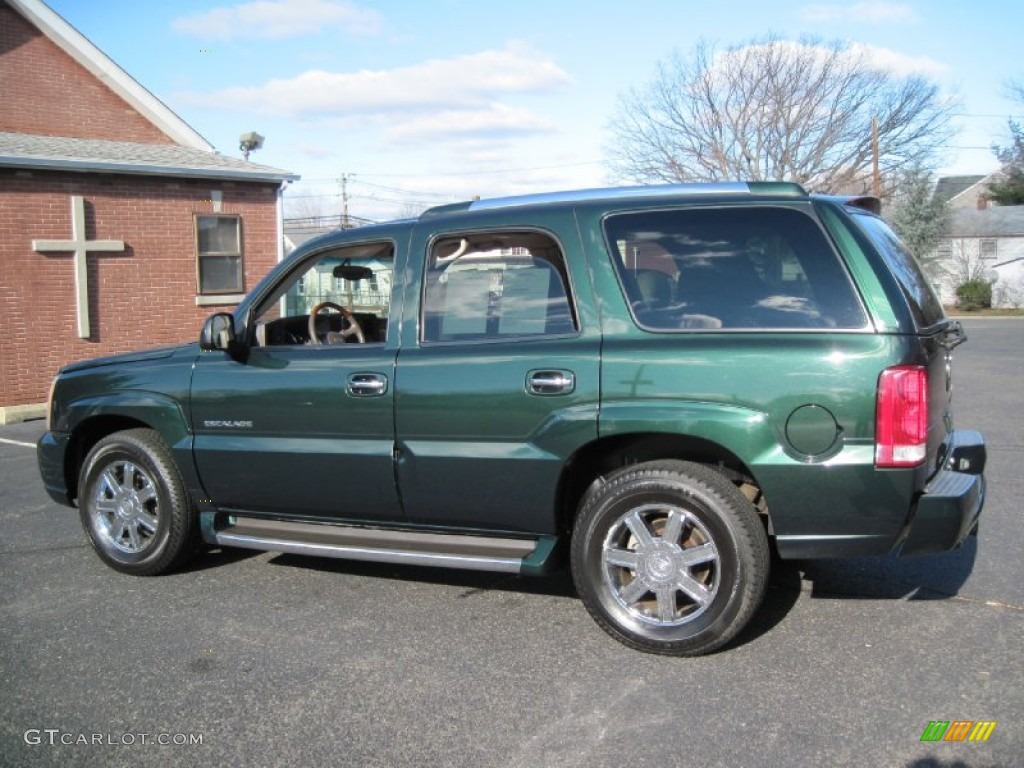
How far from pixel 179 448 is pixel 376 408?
1265 millimetres

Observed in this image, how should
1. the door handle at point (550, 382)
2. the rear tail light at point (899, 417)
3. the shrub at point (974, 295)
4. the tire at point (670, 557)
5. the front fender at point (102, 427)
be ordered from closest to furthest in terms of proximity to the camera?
the rear tail light at point (899, 417) < the tire at point (670, 557) < the door handle at point (550, 382) < the front fender at point (102, 427) < the shrub at point (974, 295)

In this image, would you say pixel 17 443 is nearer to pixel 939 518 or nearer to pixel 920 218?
pixel 939 518

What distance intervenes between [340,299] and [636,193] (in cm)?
226

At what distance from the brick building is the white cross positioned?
0.02m

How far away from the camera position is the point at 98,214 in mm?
13297

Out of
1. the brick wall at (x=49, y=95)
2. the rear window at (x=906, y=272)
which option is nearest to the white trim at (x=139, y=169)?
the brick wall at (x=49, y=95)

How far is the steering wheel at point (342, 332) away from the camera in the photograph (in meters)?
4.97

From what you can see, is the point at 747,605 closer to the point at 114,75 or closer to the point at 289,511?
the point at 289,511

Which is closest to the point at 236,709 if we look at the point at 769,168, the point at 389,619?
the point at 389,619

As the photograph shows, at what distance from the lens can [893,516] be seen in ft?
11.7

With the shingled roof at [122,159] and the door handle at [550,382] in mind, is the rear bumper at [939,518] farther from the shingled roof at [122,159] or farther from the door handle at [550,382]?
the shingled roof at [122,159]

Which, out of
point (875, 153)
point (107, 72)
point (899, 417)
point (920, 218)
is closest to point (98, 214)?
point (107, 72)

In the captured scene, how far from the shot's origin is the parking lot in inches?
125
